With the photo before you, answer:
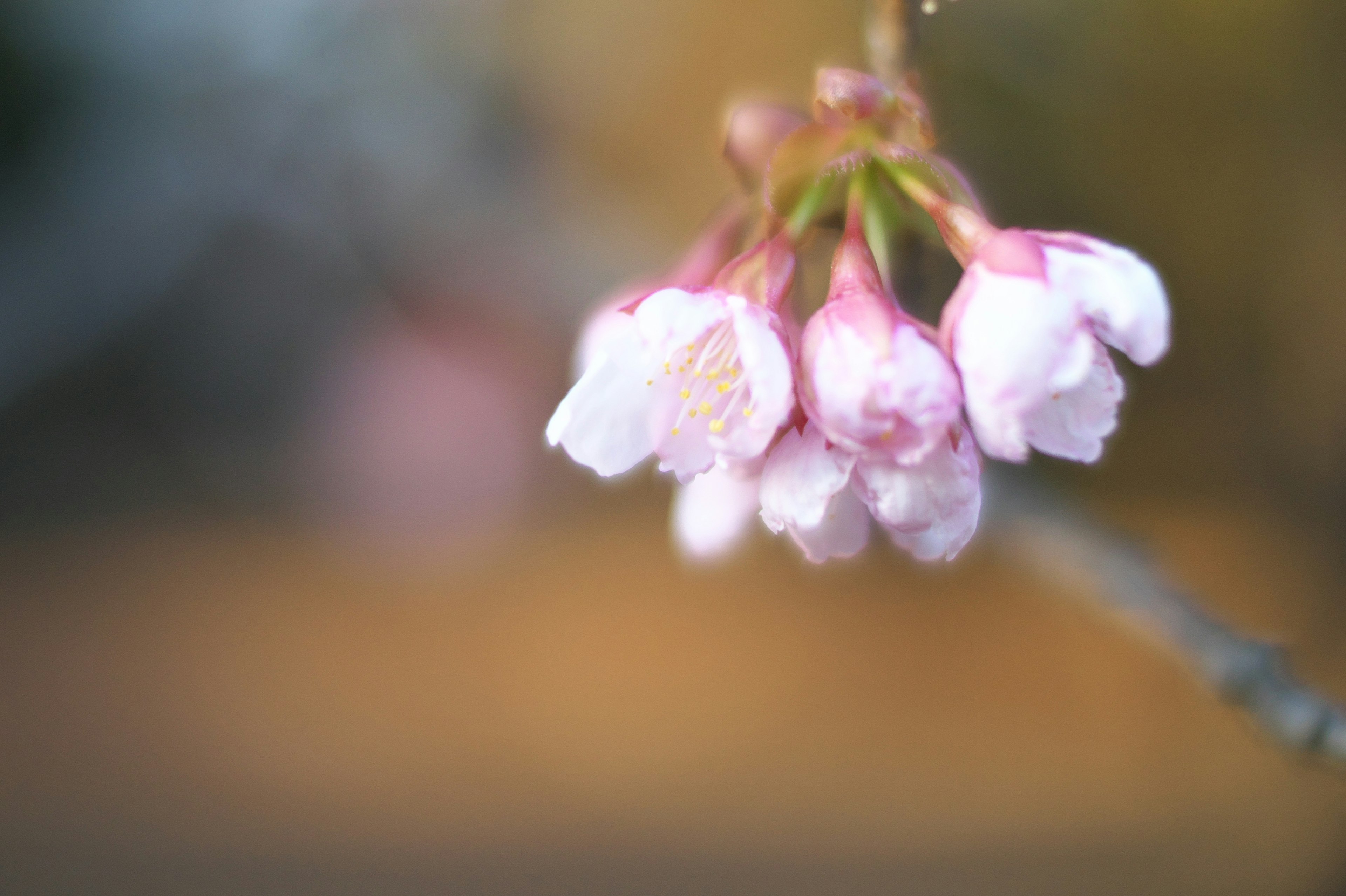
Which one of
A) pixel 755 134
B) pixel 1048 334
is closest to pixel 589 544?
pixel 755 134

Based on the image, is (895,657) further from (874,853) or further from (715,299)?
(715,299)

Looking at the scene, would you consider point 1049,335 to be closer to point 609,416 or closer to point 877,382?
point 877,382

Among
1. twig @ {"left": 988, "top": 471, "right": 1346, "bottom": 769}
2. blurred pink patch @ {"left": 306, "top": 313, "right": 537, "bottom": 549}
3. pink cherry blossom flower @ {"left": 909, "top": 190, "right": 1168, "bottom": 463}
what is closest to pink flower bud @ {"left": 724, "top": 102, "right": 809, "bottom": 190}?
pink cherry blossom flower @ {"left": 909, "top": 190, "right": 1168, "bottom": 463}

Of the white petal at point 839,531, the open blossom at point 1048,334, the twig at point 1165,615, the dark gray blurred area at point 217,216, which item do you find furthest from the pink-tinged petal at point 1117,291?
the dark gray blurred area at point 217,216

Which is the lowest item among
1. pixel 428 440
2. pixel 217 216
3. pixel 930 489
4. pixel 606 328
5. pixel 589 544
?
pixel 930 489

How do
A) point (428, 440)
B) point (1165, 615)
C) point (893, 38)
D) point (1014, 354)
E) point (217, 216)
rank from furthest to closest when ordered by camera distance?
point (428, 440)
point (217, 216)
point (1165, 615)
point (893, 38)
point (1014, 354)

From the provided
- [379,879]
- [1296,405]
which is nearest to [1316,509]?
[1296,405]

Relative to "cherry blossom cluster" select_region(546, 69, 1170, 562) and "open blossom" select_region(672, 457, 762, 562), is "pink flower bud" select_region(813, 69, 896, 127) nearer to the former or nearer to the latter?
"cherry blossom cluster" select_region(546, 69, 1170, 562)
